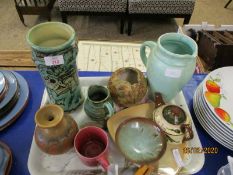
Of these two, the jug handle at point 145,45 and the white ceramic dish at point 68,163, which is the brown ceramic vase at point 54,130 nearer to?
the white ceramic dish at point 68,163

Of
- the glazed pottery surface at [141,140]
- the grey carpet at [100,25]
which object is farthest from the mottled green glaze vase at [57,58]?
the grey carpet at [100,25]

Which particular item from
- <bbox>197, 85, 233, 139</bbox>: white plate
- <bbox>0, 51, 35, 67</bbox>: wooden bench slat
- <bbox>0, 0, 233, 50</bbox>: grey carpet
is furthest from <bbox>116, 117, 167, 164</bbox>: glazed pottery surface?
<bbox>0, 0, 233, 50</bbox>: grey carpet

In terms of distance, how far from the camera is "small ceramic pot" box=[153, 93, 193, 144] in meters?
0.49

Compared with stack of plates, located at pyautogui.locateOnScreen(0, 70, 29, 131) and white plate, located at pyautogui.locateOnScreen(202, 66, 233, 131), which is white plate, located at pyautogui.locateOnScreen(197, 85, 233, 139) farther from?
stack of plates, located at pyautogui.locateOnScreen(0, 70, 29, 131)

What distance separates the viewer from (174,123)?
0.49 m

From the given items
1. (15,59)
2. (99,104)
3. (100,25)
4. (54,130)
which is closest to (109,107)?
(99,104)

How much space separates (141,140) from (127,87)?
0.41 feet

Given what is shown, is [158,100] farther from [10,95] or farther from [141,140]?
[10,95]

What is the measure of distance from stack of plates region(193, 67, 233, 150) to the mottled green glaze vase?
333 millimetres

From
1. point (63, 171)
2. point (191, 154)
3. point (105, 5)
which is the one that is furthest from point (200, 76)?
point (105, 5)

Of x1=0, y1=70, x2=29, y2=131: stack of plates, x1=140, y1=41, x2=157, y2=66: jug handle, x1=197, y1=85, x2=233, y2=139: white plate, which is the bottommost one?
x1=0, y1=70, x2=29, y2=131: stack of plates

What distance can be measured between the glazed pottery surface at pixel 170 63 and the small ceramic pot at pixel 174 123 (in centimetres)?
6

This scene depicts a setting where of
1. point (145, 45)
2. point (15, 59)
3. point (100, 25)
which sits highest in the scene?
Answer: point (145, 45)

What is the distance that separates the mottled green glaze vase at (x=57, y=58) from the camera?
0.46m
